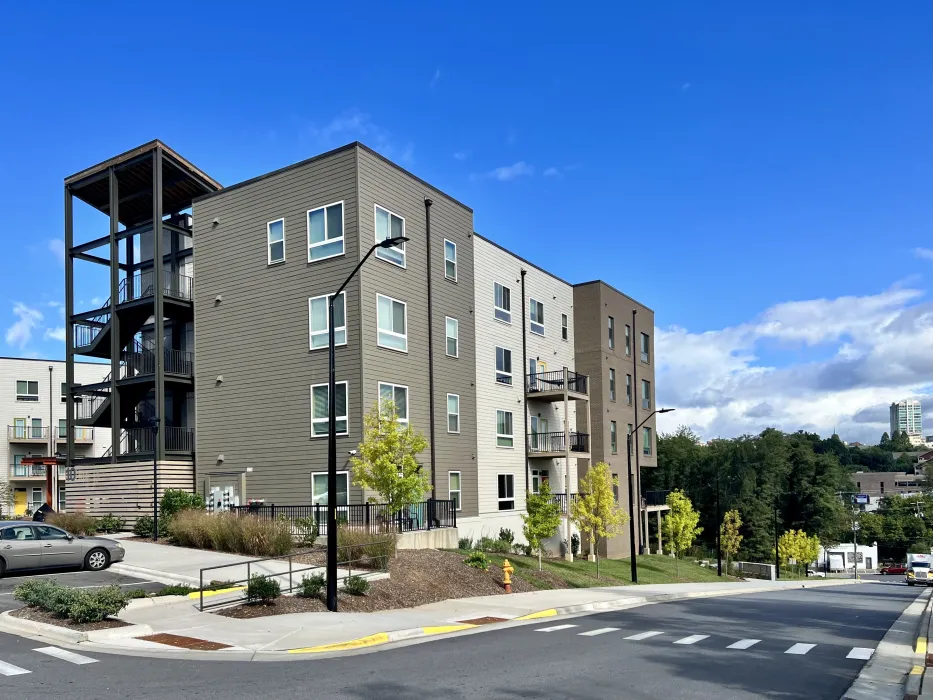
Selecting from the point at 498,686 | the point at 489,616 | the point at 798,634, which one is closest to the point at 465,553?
the point at 489,616

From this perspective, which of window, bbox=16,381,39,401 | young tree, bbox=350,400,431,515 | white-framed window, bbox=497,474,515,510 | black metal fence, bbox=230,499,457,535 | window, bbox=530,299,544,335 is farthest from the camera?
window, bbox=16,381,39,401

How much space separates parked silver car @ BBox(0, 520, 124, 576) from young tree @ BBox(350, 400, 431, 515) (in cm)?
725

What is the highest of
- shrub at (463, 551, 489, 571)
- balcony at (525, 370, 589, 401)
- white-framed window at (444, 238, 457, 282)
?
white-framed window at (444, 238, 457, 282)

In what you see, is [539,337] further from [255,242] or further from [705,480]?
[705,480]

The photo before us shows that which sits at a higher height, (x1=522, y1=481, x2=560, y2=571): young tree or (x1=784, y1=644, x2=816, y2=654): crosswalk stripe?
(x1=522, y1=481, x2=560, y2=571): young tree

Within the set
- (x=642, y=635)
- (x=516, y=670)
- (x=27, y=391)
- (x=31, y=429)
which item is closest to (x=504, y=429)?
(x=642, y=635)

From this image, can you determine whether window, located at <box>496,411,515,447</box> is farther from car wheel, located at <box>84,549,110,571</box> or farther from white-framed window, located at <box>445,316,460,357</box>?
car wheel, located at <box>84,549,110,571</box>

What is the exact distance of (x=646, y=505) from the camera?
52000mm

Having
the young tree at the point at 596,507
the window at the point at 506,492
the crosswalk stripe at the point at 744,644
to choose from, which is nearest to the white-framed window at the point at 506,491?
the window at the point at 506,492

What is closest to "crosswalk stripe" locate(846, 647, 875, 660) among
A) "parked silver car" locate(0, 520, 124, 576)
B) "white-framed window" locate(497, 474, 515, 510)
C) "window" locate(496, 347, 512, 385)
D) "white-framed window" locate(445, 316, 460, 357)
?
"parked silver car" locate(0, 520, 124, 576)

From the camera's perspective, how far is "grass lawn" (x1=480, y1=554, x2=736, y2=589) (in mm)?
27391

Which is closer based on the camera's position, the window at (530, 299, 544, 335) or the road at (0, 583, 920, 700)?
the road at (0, 583, 920, 700)

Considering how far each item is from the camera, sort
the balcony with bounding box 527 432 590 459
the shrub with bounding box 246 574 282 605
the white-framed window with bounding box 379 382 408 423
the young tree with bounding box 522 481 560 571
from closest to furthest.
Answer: the shrub with bounding box 246 574 282 605
the white-framed window with bounding box 379 382 408 423
the young tree with bounding box 522 481 560 571
the balcony with bounding box 527 432 590 459

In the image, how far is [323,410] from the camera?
28844 millimetres
